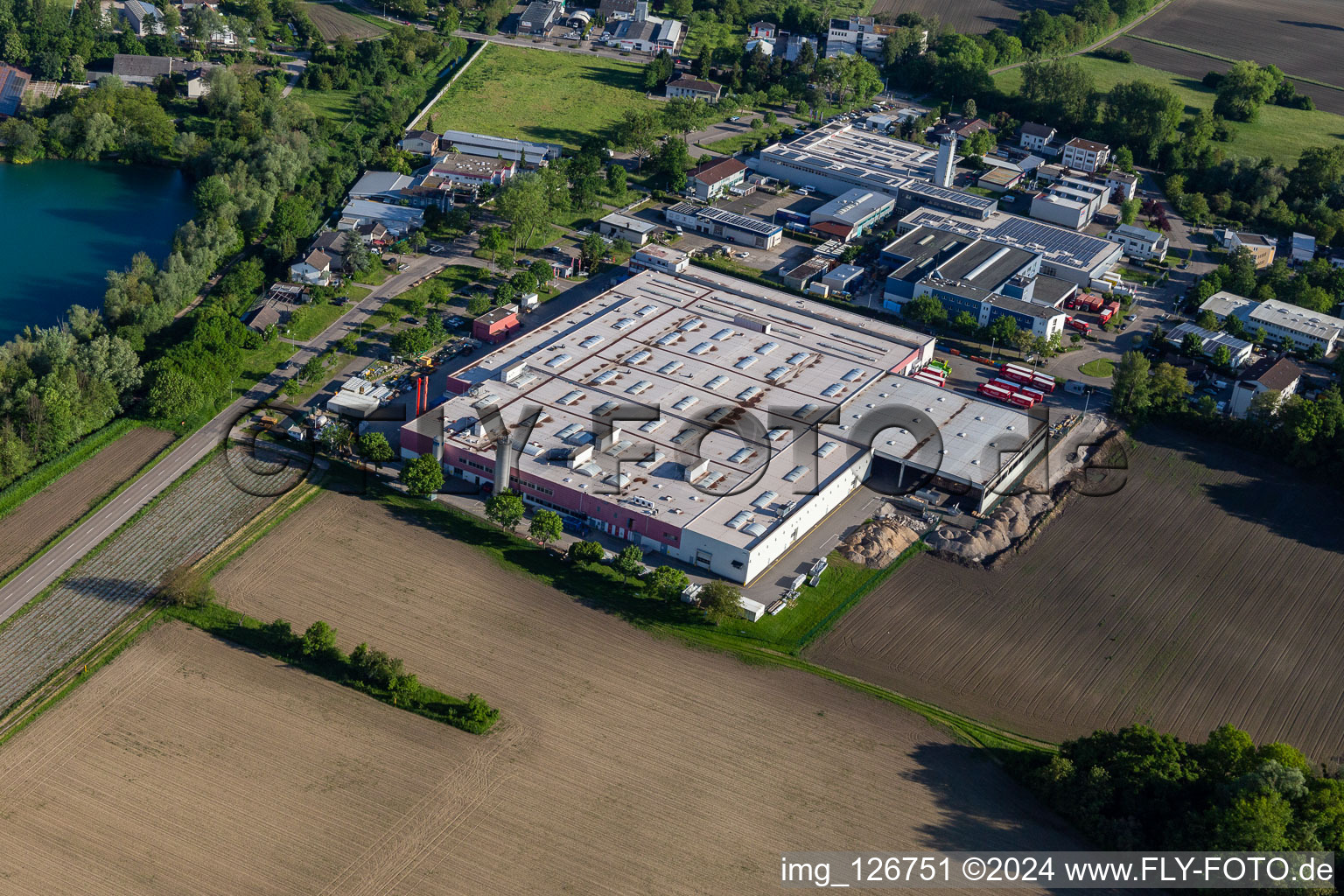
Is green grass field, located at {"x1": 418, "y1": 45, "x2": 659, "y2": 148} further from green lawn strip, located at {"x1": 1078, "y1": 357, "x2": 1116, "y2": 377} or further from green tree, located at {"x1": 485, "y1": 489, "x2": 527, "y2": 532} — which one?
green tree, located at {"x1": 485, "y1": 489, "x2": 527, "y2": 532}

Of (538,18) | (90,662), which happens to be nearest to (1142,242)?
(538,18)

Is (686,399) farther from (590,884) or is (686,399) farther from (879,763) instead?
(590,884)

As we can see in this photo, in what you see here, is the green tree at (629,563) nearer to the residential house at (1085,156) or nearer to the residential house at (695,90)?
the residential house at (1085,156)


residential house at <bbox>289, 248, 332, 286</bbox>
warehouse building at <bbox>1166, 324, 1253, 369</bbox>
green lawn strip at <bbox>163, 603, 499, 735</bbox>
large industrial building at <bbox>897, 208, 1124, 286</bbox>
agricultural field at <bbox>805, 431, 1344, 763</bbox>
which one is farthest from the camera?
large industrial building at <bbox>897, 208, 1124, 286</bbox>

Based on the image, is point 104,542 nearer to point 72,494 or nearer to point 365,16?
point 72,494

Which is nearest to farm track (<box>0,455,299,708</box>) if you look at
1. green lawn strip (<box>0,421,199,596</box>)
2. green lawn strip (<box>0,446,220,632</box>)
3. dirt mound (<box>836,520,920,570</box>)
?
green lawn strip (<box>0,446,220,632</box>)
